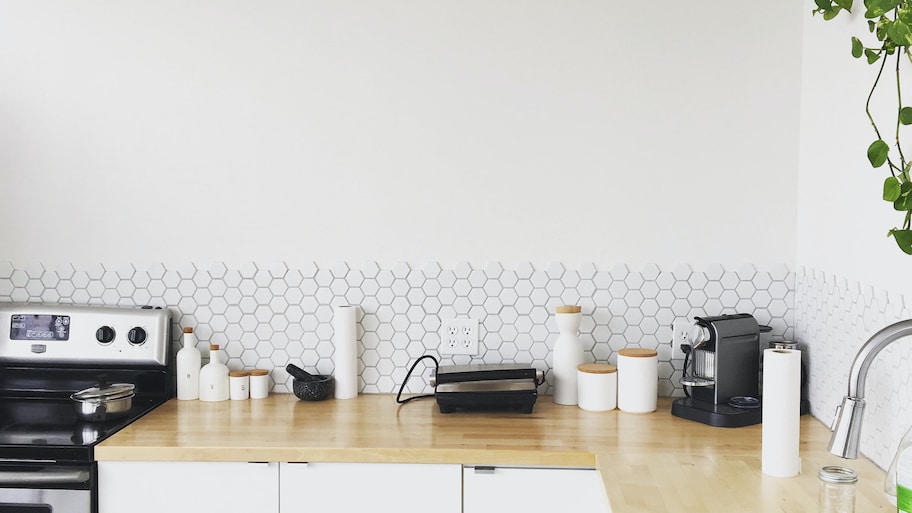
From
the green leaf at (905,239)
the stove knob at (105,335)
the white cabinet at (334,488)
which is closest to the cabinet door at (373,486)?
the white cabinet at (334,488)

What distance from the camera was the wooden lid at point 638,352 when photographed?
2605 mm

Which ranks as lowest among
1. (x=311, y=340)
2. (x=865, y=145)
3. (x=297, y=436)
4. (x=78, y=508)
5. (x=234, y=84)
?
(x=78, y=508)

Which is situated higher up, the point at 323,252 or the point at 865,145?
the point at 865,145

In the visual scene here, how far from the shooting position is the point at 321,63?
2783mm

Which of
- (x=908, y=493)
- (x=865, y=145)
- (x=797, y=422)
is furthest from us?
(x=865, y=145)

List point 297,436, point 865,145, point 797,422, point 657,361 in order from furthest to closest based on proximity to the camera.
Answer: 1. point 657,361
2. point 297,436
3. point 865,145
4. point 797,422

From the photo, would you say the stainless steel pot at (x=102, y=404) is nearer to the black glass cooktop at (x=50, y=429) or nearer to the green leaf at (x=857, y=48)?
the black glass cooktop at (x=50, y=429)

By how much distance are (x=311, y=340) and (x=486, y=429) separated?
0.73 m

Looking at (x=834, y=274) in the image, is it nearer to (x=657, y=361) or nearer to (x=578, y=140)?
(x=657, y=361)

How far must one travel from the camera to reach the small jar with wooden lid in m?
2.59

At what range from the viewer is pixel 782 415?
1.93m

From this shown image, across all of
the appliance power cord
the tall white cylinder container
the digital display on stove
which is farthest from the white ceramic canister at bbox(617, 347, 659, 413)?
the digital display on stove

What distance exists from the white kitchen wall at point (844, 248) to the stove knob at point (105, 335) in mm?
2099

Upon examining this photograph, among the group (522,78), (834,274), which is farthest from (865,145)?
(522,78)
